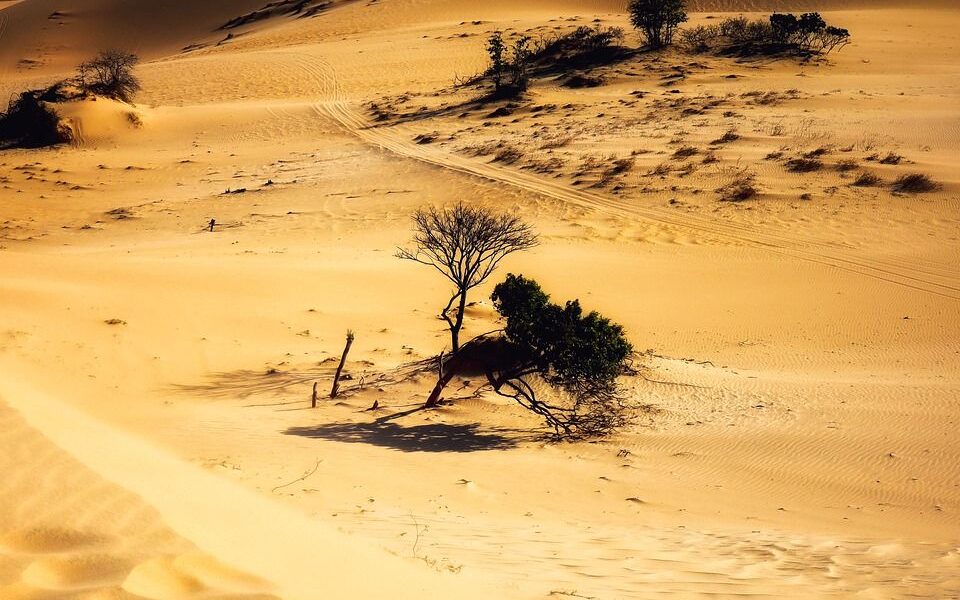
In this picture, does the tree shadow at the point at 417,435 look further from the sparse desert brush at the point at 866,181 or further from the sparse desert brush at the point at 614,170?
the sparse desert brush at the point at 866,181

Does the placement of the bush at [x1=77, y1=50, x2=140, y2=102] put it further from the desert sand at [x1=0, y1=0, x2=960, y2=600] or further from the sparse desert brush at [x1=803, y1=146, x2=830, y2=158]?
the sparse desert brush at [x1=803, y1=146, x2=830, y2=158]

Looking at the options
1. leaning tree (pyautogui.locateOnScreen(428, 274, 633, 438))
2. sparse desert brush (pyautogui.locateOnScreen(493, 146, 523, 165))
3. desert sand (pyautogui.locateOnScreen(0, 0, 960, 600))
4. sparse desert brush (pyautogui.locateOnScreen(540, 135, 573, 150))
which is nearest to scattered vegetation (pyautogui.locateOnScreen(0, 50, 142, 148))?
desert sand (pyautogui.locateOnScreen(0, 0, 960, 600))

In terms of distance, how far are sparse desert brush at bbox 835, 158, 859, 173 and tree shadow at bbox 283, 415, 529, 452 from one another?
17.0m

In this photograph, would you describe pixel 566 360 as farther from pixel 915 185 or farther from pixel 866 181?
pixel 915 185

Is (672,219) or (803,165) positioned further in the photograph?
(803,165)

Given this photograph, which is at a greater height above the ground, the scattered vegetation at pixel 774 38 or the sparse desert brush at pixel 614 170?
the scattered vegetation at pixel 774 38

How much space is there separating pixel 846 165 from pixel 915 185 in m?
2.05

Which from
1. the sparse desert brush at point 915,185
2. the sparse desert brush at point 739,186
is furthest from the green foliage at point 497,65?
the sparse desert brush at point 915,185

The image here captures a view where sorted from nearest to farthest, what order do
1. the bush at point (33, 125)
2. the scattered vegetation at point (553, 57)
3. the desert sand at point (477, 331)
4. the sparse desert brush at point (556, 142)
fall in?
the desert sand at point (477, 331)
the sparse desert brush at point (556, 142)
the bush at point (33, 125)
the scattered vegetation at point (553, 57)

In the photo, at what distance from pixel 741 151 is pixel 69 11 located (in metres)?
57.3

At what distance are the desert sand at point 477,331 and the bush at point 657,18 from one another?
2432 millimetres

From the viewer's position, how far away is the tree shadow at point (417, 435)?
34.1 feet

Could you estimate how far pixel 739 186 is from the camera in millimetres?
23719

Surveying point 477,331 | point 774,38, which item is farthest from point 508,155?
point 774,38
